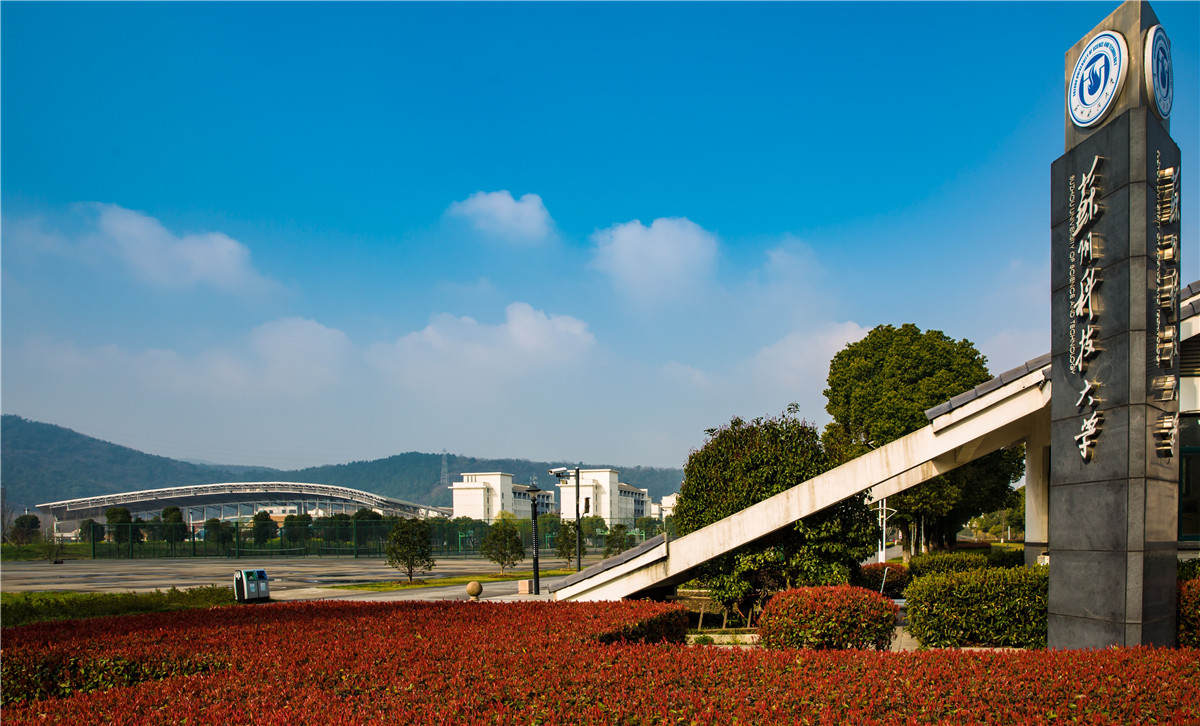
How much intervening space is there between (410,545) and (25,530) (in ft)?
249

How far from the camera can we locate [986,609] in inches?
462

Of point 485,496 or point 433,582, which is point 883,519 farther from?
point 485,496

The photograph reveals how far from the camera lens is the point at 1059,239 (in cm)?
1034

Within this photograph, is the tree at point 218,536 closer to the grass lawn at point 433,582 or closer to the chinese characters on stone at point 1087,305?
the grass lawn at point 433,582

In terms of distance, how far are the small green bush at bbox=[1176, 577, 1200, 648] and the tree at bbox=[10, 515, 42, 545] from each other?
97.7 meters

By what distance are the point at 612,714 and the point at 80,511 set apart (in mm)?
141256

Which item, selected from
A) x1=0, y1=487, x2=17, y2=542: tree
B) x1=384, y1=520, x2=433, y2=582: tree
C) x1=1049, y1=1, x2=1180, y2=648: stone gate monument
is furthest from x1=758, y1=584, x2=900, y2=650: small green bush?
x1=0, y1=487, x2=17, y2=542: tree

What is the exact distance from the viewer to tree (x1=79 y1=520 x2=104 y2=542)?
2449 inches

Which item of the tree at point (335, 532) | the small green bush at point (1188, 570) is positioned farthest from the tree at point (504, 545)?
the small green bush at point (1188, 570)

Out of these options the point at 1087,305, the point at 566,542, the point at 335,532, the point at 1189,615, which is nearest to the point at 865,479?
the point at 1189,615

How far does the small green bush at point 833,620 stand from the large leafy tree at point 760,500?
3745mm

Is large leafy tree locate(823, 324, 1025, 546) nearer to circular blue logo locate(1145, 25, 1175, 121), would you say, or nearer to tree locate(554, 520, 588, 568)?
tree locate(554, 520, 588, 568)

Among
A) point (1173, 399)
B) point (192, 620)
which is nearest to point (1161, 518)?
point (1173, 399)

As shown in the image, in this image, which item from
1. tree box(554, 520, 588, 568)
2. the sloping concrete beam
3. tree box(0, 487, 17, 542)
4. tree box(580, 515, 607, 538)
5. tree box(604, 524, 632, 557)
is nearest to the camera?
the sloping concrete beam
